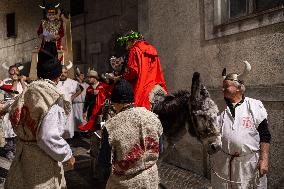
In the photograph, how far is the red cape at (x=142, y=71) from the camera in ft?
19.0

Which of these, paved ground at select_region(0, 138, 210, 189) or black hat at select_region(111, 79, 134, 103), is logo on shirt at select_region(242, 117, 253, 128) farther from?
paved ground at select_region(0, 138, 210, 189)

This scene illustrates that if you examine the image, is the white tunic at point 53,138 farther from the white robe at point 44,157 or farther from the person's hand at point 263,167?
the person's hand at point 263,167

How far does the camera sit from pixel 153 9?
30.4ft

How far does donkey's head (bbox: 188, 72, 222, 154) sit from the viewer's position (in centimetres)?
431

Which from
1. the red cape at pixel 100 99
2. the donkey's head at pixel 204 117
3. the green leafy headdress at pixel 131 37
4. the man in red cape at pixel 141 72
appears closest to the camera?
the donkey's head at pixel 204 117

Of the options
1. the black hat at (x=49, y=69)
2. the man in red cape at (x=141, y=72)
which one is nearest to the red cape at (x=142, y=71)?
the man in red cape at (x=141, y=72)

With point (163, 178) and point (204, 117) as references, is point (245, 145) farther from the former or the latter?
point (163, 178)

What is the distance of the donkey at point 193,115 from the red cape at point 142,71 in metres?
0.48

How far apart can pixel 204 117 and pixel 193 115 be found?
188 mm

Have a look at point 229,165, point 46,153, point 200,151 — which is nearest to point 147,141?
point 46,153

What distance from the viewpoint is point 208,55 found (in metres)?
7.48

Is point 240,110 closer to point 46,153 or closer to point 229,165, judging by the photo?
point 229,165

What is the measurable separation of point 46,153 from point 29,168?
254mm

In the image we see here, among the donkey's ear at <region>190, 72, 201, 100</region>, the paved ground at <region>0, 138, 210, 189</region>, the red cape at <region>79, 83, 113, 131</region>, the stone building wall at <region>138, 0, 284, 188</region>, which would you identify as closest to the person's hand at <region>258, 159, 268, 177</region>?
the donkey's ear at <region>190, 72, 201, 100</region>
